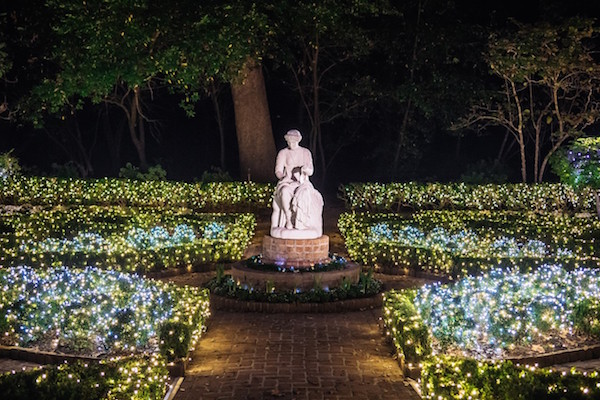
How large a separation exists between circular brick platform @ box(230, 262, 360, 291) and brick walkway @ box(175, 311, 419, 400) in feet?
2.79

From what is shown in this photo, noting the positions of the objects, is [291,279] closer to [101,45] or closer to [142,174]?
[101,45]

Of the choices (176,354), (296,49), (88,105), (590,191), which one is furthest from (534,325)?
(88,105)

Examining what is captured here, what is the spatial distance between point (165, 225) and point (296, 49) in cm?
1287

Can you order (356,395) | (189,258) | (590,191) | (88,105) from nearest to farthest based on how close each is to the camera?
(356,395) → (189,258) → (590,191) → (88,105)

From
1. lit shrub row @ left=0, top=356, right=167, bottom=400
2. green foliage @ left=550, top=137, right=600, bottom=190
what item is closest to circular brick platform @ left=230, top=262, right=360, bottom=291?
lit shrub row @ left=0, top=356, right=167, bottom=400

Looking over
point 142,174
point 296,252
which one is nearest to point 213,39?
point 142,174

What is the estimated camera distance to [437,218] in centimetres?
1669

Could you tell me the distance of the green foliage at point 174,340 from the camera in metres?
7.51

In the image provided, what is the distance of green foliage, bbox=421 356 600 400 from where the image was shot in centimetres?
545

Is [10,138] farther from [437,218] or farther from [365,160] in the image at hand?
[437,218]

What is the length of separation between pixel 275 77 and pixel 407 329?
21190 mm

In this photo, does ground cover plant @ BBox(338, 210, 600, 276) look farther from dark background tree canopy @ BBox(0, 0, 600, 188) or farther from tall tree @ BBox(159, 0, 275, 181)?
dark background tree canopy @ BBox(0, 0, 600, 188)

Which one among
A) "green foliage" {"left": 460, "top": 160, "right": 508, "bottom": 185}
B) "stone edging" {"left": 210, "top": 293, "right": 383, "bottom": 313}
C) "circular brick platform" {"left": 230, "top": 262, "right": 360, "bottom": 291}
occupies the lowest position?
"stone edging" {"left": 210, "top": 293, "right": 383, "bottom": 313}

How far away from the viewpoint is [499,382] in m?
5.75
